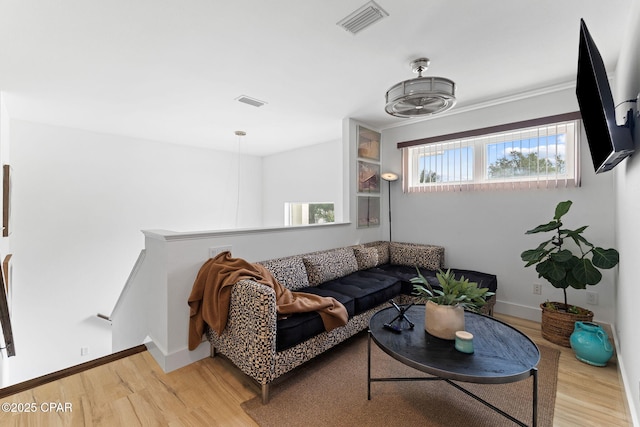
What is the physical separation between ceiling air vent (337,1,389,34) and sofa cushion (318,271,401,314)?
2.12 m

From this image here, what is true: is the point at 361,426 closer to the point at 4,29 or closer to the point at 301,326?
the point at 301,326

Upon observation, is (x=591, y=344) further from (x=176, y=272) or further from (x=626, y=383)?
(x=176, y=272)

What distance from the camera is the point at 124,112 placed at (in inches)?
139

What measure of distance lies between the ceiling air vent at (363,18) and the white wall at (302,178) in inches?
112

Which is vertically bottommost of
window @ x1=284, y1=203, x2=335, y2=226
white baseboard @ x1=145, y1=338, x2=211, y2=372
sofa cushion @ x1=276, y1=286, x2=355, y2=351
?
white baseboard @ x1=145, y1=338, x2=211, y2=372

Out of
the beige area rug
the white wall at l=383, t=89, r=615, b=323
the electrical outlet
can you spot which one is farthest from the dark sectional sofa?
the electrical outlet

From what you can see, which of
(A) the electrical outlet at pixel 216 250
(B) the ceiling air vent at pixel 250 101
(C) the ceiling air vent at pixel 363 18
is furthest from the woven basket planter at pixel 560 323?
(B) the ceiling air vent at pixel 250 101

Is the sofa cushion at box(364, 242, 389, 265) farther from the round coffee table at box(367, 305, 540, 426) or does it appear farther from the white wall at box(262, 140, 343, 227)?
the round coffee table at box(367, 305, 540, 426)

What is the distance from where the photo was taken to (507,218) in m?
3.21

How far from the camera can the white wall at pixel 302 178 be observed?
5.29 m

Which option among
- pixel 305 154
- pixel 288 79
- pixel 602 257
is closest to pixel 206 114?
pixel 288 79

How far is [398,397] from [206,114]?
12.2 feet

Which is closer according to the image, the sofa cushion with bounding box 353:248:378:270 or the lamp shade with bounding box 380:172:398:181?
the sofa cushion with bounding box 353:248:378:270

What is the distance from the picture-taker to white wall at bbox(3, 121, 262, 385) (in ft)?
12.2
